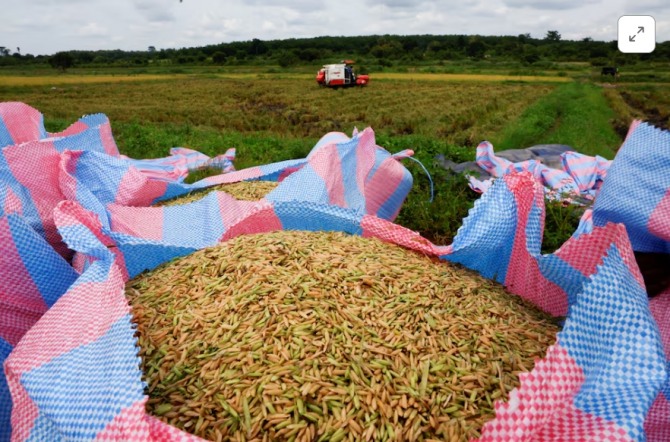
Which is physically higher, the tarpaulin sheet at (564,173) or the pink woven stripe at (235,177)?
the pink woven stripe at (235,177)

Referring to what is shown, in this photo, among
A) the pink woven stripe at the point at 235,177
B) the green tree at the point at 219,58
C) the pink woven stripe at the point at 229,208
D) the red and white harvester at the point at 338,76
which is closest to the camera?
the pink woven stripe at the point at 229,208

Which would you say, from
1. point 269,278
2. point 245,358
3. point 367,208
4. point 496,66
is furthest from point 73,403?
point 496,66

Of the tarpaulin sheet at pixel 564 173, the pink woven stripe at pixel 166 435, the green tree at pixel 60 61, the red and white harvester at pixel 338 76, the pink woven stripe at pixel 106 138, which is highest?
the green tree at pixel 60 61

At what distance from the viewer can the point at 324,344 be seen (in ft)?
4.78

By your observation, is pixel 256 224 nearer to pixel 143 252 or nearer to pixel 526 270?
pixel 143 252

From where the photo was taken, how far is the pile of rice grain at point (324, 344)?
130 centimetres

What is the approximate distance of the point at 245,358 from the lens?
141cm

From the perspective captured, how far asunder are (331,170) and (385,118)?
1077 cm

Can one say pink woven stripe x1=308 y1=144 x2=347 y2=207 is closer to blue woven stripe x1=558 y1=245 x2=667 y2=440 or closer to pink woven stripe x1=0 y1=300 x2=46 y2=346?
pink woven stripe x1=0 y1=300 x2=46 y2=346

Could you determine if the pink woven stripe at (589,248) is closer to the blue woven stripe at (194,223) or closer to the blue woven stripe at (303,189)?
the blue woven stripe at (303,189)

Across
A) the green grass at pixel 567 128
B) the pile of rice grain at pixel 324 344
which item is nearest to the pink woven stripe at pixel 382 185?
the pile of rice grain at pixel 324 344

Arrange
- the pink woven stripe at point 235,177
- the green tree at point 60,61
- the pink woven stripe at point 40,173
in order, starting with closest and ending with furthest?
the pink woven stripe at point 40,173 → the pink woven stripe at point 235,177 → the green tree at point 60,61

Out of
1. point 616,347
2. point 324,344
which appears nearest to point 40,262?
point 324,344

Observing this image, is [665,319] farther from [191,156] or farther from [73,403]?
[191,156]
